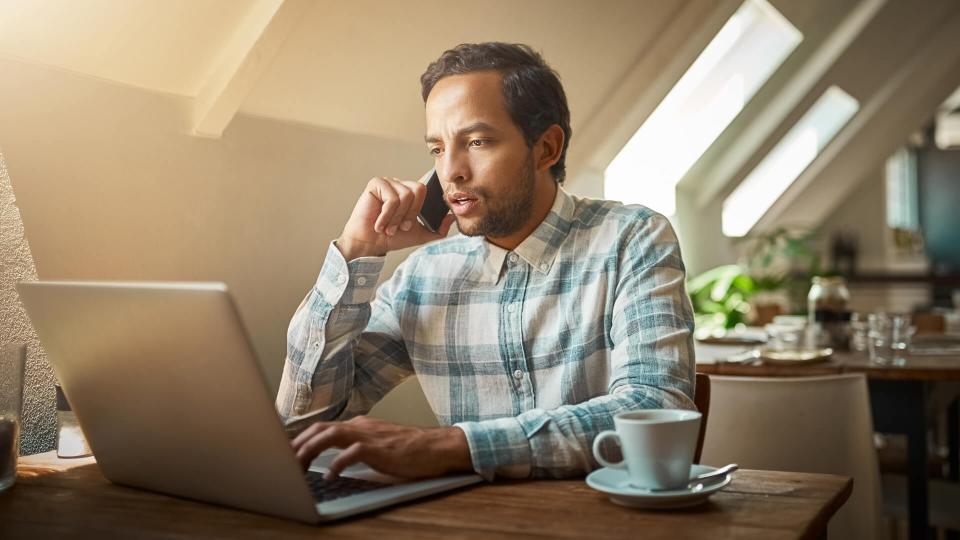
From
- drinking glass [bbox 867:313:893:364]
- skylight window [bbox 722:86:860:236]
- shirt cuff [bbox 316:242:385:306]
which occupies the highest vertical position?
skylight window [bbox 722:86:860:236]

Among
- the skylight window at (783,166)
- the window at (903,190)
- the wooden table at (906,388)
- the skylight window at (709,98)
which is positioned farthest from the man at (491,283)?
the window at (903,190)

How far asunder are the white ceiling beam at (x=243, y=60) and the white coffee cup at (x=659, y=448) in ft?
3.37


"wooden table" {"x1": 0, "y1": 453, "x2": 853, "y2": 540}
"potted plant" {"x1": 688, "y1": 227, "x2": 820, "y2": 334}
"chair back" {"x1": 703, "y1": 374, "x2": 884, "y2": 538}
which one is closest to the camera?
"wooden table" {"x1": 0, "y1": 453, "x2": 853, "y2": 540}

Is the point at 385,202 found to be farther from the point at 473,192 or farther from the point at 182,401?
the point at 182,401

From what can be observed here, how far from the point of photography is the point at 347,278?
145cm

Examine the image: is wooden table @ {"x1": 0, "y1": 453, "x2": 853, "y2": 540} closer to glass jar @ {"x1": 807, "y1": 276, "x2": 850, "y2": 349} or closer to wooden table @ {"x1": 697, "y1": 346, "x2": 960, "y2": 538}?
wooden table @ {"x1": 697, "y1": 346, "x2": 960, "y2": 538}

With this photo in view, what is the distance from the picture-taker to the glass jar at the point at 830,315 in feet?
9.63

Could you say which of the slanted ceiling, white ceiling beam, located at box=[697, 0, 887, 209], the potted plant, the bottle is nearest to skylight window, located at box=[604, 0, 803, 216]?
the slanted ceiling

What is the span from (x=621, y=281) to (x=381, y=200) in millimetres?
385

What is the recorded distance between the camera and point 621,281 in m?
→ 1.41

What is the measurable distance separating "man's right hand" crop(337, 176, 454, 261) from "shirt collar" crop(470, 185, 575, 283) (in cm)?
15

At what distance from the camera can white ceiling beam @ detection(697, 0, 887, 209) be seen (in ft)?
15.9

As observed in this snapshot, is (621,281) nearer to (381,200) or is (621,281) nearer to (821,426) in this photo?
(381,200)

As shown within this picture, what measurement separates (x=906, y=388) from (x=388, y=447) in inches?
65.8
